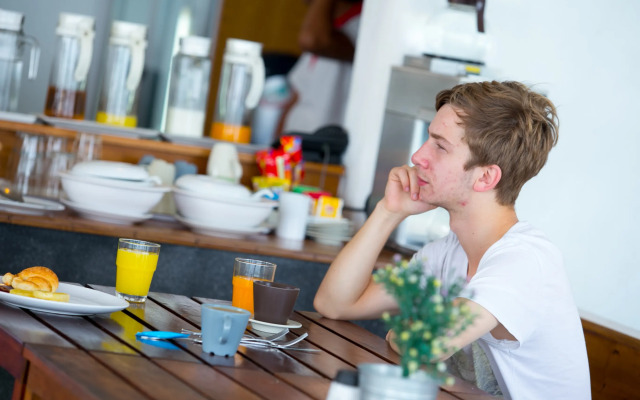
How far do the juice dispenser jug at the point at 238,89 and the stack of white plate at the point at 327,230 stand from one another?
0.58 meters

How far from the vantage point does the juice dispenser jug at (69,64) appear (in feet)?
9.55

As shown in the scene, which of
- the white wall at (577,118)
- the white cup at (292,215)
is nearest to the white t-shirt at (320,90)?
the white wall at (577,118)

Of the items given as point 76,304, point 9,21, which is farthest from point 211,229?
point 76,304

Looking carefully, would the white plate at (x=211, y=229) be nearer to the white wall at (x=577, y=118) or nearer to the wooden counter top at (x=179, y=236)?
the wooden counter top at (x=179, y=236)

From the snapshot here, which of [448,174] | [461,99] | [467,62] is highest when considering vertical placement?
[467,62]

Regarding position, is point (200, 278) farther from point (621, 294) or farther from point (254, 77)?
point (621, 294)

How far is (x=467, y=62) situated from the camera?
2.87 metres

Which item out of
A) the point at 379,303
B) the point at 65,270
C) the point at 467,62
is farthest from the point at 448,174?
the point at 467,62

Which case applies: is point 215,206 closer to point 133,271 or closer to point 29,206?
point 29,206

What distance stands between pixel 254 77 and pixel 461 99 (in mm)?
1464

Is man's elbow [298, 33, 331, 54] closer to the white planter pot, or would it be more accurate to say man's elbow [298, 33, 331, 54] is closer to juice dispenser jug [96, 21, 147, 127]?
juice dispenser jug [96, 21, 147, 127]

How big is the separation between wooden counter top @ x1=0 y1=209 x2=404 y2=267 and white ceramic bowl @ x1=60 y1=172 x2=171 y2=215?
50mm

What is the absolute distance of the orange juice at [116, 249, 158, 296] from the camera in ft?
5.17

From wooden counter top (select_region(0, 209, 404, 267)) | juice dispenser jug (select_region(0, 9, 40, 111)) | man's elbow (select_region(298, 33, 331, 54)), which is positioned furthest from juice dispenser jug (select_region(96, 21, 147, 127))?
man's elbow (select_region(298, 33, 331, 54))
